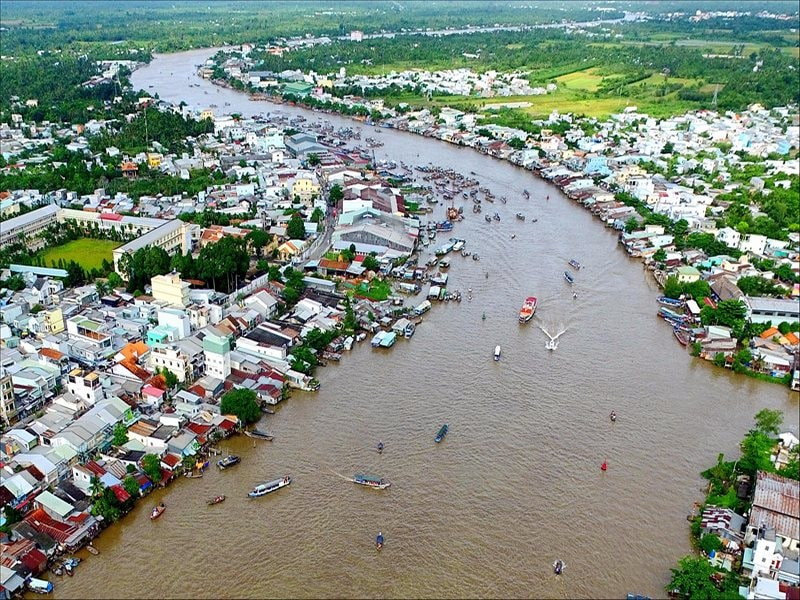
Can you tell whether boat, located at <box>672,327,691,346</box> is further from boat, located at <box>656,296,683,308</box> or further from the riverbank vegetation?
the riverbank vegetation

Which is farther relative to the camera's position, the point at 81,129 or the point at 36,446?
the point at 81,129

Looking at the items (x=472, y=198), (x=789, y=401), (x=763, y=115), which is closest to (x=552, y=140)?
(x=472, y=198)

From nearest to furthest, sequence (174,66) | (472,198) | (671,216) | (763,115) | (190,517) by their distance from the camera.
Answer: (190,517) < (671,216) < (472,198) < (763,115) < (174,66)

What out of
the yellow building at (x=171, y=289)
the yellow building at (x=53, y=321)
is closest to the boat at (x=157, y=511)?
the yellow building at (x=171, y=289)

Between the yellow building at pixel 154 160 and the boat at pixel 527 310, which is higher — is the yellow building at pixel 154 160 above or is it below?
above

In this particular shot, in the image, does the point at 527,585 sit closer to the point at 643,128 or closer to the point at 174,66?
the point at 643,128

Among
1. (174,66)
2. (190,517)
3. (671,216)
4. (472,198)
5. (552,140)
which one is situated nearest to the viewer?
(190,517)

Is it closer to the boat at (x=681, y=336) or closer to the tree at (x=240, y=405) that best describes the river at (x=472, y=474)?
the boat at (x=681, y=336)
